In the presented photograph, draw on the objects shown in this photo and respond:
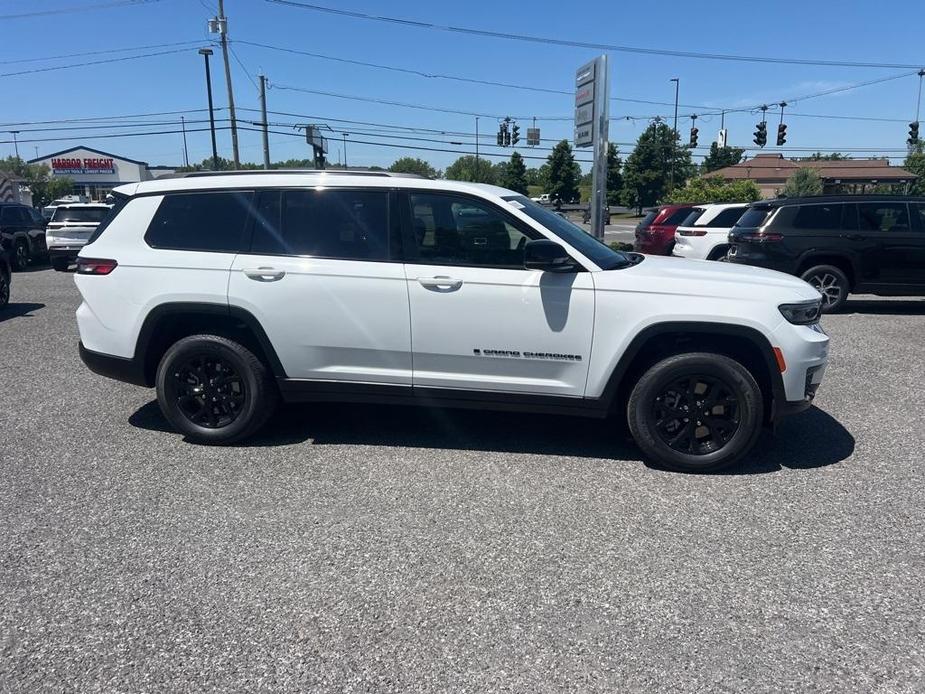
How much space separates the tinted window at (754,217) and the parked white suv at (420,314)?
20.7 ft

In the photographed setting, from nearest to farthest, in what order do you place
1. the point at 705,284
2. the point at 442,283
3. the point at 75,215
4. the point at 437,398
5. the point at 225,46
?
1. the point at 705,284
2. the point at 442,283
3. the point at 437,398
4. the point at 75,215
5. the point at 225,46

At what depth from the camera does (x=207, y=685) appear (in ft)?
8.51

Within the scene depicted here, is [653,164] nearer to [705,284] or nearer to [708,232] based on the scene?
[708,232]

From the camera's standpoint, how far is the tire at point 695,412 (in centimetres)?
438

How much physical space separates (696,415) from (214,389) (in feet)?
10.8

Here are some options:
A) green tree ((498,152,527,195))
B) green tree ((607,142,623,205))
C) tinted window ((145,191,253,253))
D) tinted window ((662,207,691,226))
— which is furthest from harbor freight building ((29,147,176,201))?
tinted window ((145,191,253,253))

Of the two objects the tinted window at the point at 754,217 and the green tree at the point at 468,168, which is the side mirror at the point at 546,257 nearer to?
the tinted window at the point at 754,217

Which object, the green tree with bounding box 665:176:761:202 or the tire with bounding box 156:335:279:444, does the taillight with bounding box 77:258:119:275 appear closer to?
the tire with bounding box 156:335:279:444

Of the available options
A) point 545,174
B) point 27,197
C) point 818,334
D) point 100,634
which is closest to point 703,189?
point 545,174

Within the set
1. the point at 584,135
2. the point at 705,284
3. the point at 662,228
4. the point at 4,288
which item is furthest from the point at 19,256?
the point at 705,284

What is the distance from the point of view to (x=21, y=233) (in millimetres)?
17359

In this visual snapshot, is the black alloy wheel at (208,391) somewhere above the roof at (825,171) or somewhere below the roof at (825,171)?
below

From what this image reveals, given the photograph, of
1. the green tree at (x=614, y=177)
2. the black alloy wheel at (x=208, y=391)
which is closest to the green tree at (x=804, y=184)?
the green tree at (x=614, y=177)

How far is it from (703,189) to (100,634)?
43891 millimetres
